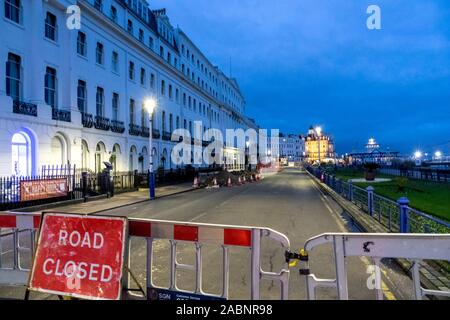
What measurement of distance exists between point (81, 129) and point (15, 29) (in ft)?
24.5

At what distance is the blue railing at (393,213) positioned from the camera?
8.24 metres

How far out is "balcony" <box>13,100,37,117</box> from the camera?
64.4ft

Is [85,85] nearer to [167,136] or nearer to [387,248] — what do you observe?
[167,136]

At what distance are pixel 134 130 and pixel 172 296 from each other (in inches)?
1270

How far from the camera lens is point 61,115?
23609mm

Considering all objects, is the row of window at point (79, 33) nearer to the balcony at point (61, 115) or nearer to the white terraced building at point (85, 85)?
the white terraced building at point (85, 85)

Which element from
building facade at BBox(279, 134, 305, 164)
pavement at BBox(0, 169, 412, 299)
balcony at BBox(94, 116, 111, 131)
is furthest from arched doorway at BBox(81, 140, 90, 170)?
building facade at BBox(279, 134, 305, 164)

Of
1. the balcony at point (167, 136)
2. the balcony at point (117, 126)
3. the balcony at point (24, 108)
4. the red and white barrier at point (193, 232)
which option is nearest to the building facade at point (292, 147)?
the balcony at point (167, 136)

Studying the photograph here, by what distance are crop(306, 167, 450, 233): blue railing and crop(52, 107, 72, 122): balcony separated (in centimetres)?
1791

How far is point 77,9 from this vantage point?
2550 cm

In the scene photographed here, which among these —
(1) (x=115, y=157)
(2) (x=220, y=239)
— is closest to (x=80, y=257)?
(2) (x=220, y=239)

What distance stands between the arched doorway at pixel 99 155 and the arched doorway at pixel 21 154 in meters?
7.59
